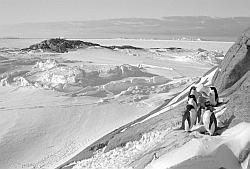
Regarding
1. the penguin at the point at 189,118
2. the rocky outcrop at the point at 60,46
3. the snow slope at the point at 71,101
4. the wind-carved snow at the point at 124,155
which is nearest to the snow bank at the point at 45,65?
the snow slope at the point at 71,101

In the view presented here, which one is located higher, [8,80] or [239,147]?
[239,147]

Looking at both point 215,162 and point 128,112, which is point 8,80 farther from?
point 215,162

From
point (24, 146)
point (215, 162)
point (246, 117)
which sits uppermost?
point (246, 117)

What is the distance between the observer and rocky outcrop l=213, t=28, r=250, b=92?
29.5 feet

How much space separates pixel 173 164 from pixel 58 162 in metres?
6.23

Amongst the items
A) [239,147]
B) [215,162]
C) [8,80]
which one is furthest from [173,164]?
[8,80]

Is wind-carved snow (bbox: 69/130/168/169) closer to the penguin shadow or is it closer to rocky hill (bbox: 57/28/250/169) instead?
rocky hill (bbox: 57/28/250/169)

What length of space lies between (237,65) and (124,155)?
3.60 m

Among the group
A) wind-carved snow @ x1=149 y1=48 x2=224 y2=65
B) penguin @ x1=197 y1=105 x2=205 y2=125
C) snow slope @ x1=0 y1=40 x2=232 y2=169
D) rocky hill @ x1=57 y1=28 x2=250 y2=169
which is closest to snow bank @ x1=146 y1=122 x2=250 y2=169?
rocky hill @ x1=57 y1=28 x2=250 y2=169

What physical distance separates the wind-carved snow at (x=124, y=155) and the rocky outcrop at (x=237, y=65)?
92.2 inches

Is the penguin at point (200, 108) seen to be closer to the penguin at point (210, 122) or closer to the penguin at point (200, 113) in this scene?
the penguin at point (200, 113)

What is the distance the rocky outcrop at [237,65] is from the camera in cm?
898

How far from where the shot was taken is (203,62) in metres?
31.2

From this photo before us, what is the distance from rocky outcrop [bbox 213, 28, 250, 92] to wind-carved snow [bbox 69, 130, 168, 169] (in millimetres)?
2342
